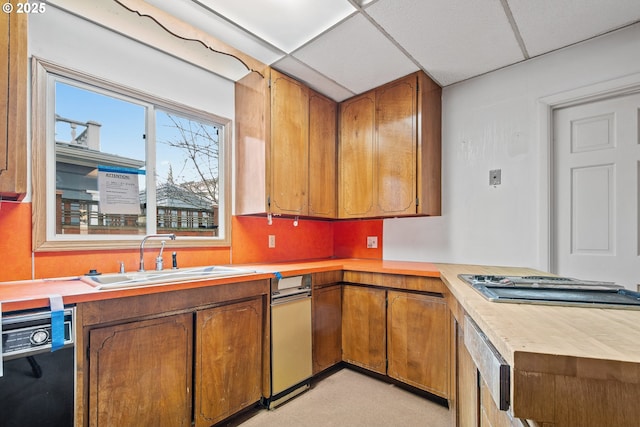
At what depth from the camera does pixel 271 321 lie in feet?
6.70

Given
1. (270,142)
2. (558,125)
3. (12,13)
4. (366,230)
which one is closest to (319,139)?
(270,142)

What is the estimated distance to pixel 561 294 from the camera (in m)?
1.17

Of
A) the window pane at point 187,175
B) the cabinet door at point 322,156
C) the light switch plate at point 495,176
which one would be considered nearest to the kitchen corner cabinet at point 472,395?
the light switch plate at point 495,176

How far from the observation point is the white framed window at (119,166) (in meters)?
1.78

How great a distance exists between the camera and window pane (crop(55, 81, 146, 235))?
73.9 inches

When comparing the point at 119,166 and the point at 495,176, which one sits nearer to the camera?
the point at 119,166

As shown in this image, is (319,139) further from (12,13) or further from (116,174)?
(12,13)

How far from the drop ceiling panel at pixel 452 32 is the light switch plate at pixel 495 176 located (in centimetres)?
82

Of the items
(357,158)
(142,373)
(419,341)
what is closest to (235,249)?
(142,373)

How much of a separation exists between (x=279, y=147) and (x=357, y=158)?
0.82 metres

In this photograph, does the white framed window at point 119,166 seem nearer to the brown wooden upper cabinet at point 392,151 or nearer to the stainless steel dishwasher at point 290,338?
the stainless steel dishwasher at point 290,338

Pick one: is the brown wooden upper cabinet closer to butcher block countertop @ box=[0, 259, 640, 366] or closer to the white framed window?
the white framed window

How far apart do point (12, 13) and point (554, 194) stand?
3.22 m

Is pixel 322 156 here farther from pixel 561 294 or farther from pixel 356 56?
pixel 561 294
